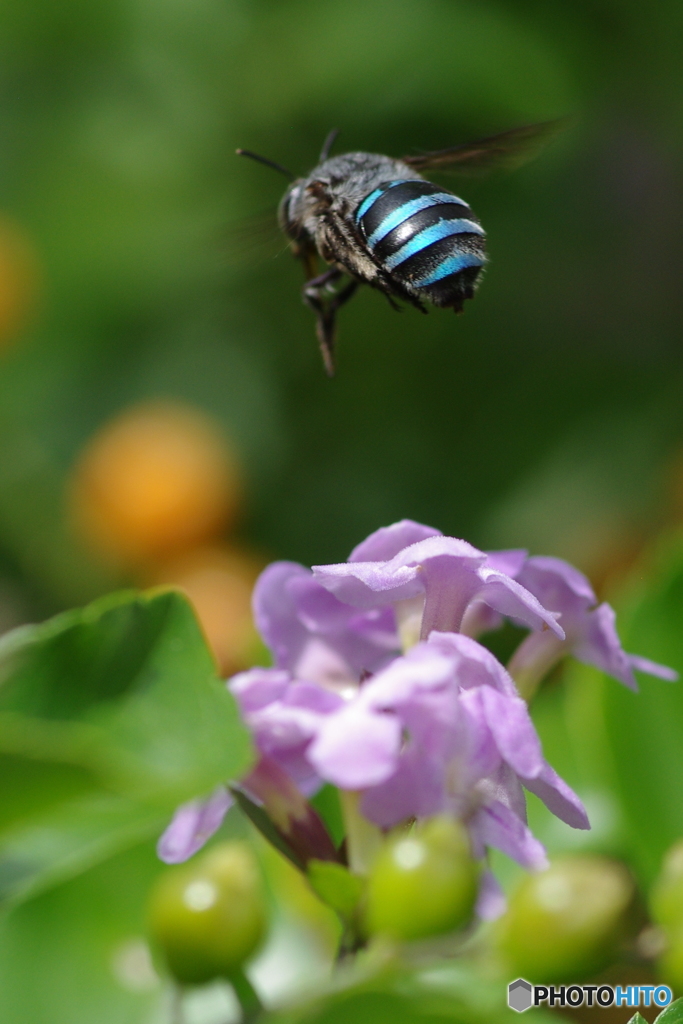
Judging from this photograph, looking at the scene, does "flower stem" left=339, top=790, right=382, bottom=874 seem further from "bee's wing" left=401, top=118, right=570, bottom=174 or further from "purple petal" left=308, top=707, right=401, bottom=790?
"bee's wing" left=401, top=118, right=570, bottom=174

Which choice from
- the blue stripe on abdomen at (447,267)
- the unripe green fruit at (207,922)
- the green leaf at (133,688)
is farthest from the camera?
the blue stripe on abdomen at (447,267)

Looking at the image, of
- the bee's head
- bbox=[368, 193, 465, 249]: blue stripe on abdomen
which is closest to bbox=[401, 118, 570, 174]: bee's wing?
the bee's head

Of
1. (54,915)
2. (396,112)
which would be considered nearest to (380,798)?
(54,915)

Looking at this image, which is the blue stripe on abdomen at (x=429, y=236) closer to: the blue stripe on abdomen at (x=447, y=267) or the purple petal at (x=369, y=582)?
the blue stripe on abdomen at (x=447, y=267)

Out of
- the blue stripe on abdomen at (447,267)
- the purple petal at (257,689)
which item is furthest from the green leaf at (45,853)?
the blue stripe on abdomen at (447,267)

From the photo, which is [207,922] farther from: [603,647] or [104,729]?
[603,647]

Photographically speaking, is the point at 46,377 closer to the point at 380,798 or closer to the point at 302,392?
the point at 302,392

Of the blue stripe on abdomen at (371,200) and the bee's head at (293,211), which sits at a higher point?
the bee's head at (293,211)

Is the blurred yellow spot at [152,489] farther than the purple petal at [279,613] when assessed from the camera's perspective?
Yes
